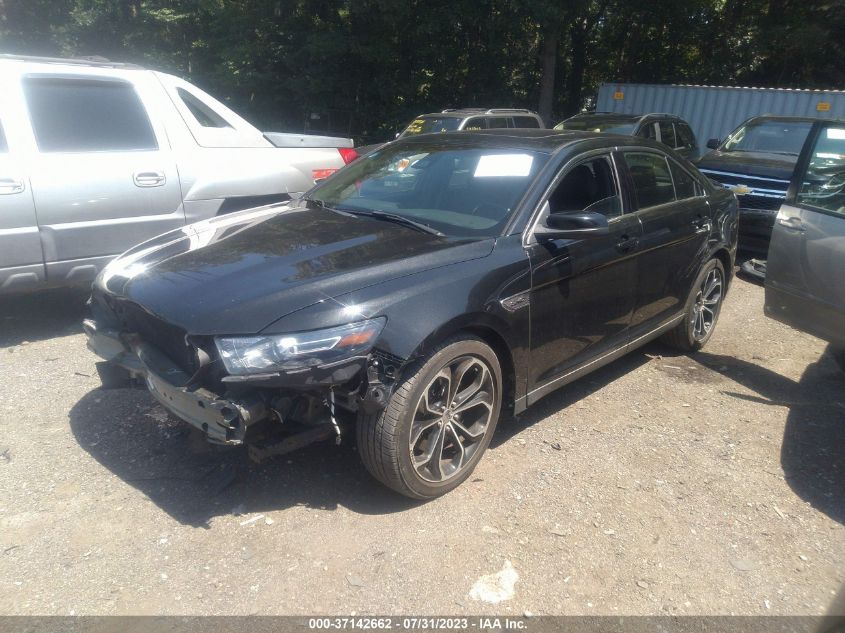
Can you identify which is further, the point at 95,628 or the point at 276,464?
the point at 276,464

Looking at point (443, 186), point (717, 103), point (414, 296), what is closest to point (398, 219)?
point (443, 186)

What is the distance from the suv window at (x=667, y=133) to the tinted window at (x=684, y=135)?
218 mm

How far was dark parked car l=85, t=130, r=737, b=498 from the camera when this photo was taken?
9.46 ft

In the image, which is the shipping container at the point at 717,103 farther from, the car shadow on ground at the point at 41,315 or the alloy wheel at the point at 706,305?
the car shadow on ground at the point at 41,315

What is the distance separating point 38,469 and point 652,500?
3120 millimetres

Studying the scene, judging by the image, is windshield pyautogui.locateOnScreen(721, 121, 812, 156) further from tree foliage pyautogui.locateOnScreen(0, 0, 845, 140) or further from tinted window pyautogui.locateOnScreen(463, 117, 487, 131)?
tree foliage pyautogui.locateOnScreen(0, 0, 845, 140)

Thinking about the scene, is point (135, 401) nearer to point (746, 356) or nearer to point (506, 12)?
point (746, 356)

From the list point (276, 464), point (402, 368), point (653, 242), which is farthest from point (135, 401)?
point (653, 242)

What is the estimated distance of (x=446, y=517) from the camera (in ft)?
10.7

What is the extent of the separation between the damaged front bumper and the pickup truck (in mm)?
2048

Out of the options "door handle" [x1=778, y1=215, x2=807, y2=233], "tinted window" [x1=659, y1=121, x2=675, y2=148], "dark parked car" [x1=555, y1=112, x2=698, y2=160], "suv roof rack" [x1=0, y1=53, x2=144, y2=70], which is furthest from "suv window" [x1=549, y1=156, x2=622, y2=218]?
"tinted window" [x1=659, y1=121, x2=675, y2=148]

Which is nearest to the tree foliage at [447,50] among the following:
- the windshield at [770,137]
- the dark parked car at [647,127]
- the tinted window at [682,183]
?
the dark parked car at [647,127]

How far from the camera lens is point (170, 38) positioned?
22922 mm

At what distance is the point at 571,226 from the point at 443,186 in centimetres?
84
